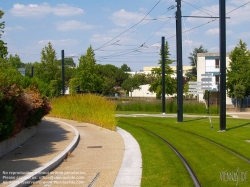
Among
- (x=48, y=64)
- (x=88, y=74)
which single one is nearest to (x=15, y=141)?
(x=48, y=64)

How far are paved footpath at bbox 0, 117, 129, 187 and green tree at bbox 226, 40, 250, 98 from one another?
123ft

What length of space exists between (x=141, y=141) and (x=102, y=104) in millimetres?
8010

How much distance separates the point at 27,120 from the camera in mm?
15352

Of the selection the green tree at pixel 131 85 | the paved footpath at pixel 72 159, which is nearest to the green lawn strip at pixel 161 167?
the paved footpath at pixel 72 159

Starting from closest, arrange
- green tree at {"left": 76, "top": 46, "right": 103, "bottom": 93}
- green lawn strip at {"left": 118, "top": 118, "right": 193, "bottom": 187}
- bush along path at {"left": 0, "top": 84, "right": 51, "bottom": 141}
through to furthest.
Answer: green lawn strip at {"left": 118, "top": 118, "right": 193, "bottom": 187} < bush along path at {"left": 0, "top": 84, "right": 51, "bottom": 141} < green tree at {"left": 76, "top": 46, "right": 103, "bottom": 93}

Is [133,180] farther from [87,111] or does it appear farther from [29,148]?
[87,111]

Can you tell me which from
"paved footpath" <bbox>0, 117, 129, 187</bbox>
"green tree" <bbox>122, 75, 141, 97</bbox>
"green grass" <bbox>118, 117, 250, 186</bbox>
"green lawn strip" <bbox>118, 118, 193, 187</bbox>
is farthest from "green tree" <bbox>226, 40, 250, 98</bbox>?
"green tree" <bbox>122, 75, 141, 97</bbox>

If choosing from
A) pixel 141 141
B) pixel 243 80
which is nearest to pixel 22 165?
pixel 141 141

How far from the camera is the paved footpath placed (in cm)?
916

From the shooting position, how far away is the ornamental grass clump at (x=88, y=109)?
2272 centimetres

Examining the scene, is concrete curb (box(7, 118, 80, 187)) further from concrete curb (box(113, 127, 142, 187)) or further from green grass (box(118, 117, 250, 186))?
green grass (box(118, 117, 250, 186))

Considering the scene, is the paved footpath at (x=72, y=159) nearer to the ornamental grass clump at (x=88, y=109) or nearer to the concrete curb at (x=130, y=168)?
the concrete curb at (x=130, y=168)

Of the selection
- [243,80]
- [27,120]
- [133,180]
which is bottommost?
[133,180]

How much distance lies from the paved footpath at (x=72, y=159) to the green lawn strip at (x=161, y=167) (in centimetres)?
75
